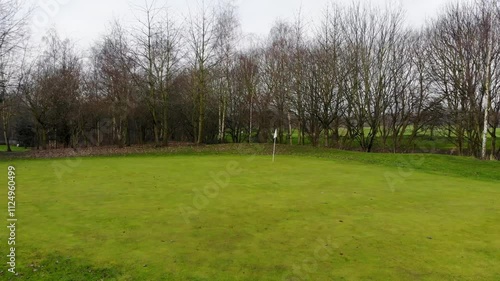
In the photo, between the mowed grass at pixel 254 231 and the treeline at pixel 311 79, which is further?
the treeline at pixel 311 79

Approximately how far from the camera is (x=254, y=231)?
6.04 m

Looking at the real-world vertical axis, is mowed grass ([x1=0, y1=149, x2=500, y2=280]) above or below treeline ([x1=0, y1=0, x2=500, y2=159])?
below

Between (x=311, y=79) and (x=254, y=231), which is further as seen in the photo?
(x=311, y=79)

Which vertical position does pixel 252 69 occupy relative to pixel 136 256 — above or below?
above

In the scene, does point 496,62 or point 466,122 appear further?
point 466,122

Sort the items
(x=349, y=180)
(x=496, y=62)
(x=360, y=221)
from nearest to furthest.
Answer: (x=360, y=221) → (x=349, y=180) → (x=496, y=62)

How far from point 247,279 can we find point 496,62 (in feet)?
91.3

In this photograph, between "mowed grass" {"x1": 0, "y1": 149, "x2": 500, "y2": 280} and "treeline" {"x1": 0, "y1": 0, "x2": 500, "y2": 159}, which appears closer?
"mowed grass" {"x1": 0, "y1": 149, "x2": 500, "y2": 280}

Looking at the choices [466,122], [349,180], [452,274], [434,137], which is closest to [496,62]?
[466,122]

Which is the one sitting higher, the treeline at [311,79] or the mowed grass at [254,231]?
the treeline at [311,79]

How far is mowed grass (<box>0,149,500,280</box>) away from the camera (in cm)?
442

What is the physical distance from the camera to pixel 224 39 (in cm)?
2989

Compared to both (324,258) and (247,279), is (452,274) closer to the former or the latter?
(324,258)

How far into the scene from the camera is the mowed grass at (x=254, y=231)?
442cm
